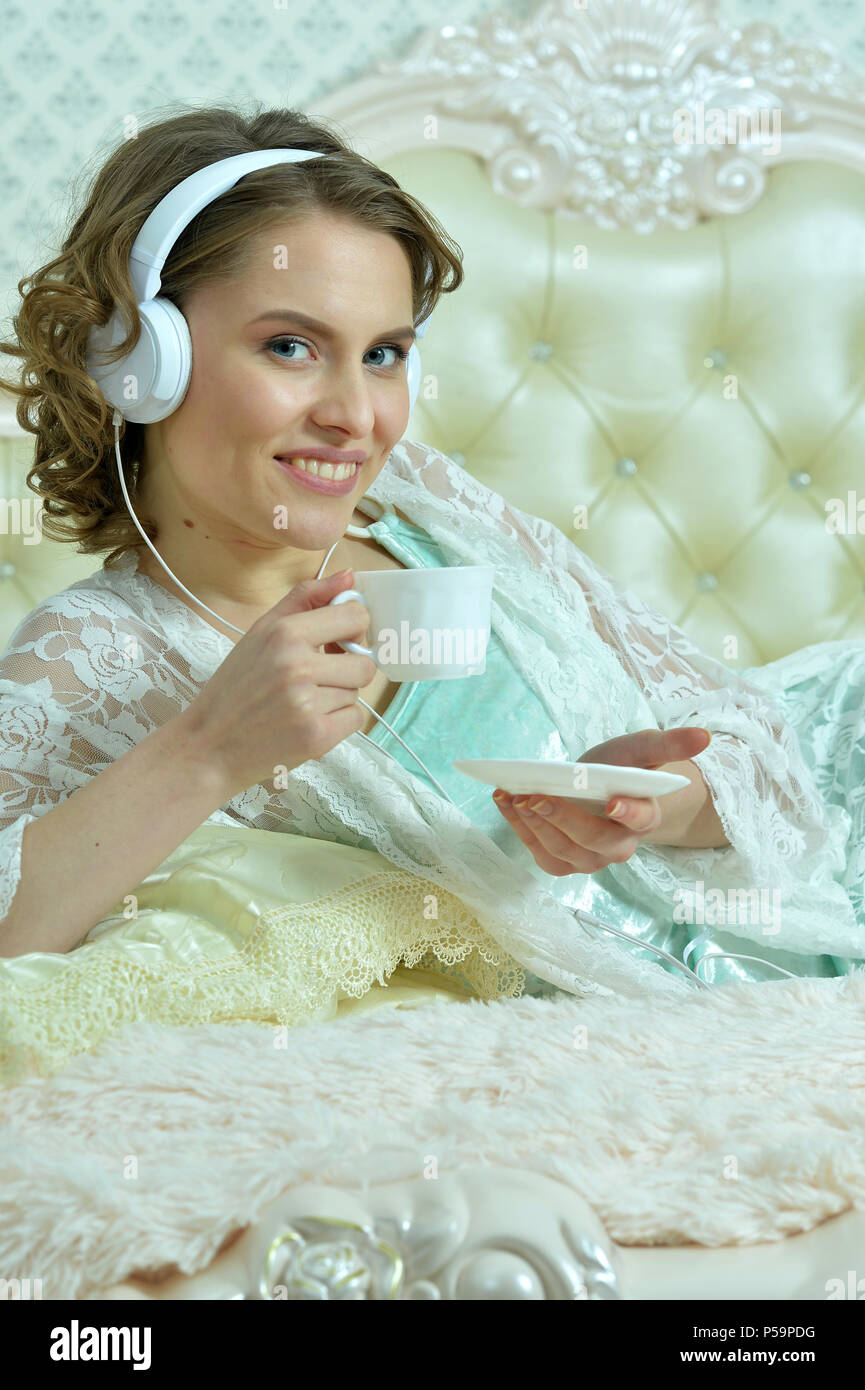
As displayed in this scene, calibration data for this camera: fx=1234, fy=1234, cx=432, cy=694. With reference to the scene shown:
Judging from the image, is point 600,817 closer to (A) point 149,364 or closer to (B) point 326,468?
(B) point 326,468

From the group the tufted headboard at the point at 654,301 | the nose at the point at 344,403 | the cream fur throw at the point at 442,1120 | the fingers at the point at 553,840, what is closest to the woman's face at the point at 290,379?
the nose at the point at 344,403

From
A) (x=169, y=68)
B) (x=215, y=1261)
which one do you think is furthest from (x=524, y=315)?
(x=215, y=1261)

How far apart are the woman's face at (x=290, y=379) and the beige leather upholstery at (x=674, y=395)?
730mm

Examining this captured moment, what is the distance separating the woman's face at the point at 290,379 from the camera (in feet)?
3.47

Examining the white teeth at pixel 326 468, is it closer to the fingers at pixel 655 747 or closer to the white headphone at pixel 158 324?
the white headphone at pixel 158 324

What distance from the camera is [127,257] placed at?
1081 millimetres

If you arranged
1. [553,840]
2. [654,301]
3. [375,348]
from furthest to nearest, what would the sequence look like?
[654,301] < [375,348] < [553,840]

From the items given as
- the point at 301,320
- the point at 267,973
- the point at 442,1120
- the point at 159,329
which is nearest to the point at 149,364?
the point at 159,329

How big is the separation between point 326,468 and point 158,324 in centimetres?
Result: 19

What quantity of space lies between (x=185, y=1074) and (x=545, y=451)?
1.26 metres

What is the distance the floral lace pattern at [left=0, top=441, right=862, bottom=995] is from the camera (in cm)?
109

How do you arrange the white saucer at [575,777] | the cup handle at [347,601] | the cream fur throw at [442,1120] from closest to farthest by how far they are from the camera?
1. the cream fur throw at [442,1120]
2. the white saucer at [575,777]
3. the cup handle at [347,601]

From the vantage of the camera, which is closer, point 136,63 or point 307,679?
point 307,679

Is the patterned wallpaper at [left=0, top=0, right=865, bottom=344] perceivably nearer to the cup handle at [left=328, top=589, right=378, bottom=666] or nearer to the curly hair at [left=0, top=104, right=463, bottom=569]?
the curly hair at [left=0, top=104, right=463, bottom=569]
